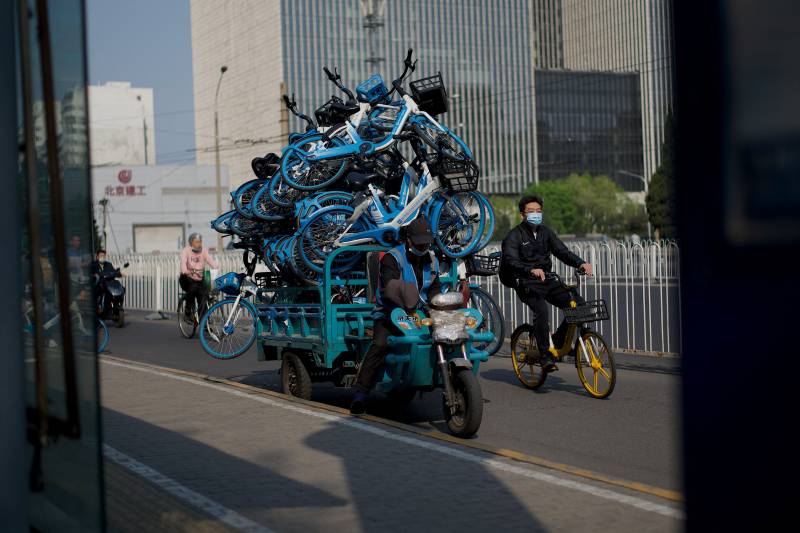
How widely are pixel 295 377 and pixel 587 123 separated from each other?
444ft

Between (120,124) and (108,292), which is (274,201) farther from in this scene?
(120,124)

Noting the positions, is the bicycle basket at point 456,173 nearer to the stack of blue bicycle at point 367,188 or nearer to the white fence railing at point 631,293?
the stack of blue bicycle at point 367,188

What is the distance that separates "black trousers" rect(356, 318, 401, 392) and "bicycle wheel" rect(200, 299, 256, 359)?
6.51 metres

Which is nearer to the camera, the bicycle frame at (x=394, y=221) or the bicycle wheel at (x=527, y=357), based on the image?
the bicycle frame at (x=394, y=221)

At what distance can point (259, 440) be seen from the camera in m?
8.49

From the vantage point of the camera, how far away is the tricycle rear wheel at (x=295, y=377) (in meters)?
11.2

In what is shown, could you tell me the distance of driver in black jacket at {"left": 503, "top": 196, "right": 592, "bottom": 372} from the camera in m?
11.5

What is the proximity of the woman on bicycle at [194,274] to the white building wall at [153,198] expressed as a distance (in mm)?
90221

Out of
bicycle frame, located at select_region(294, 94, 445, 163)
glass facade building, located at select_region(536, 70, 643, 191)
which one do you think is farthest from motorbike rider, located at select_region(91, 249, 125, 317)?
glass facade building, located at select_region(536, 70, 643, 191)

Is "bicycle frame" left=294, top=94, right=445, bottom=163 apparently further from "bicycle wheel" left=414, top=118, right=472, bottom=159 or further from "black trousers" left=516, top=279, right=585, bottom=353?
"black trousers" left=516, top=279, right=585, bottom=353

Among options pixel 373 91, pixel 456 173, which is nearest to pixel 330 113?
pixel 373 91

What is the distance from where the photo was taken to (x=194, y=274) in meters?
20.8

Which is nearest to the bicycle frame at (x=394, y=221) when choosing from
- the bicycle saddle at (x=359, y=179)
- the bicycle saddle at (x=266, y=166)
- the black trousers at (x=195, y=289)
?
the bicycle saddle at (x=359, y=179)

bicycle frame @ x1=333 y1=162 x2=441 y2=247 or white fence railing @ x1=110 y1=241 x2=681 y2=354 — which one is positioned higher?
bicycle frame @ x1=333 y1=162 x2=441 y2=247
